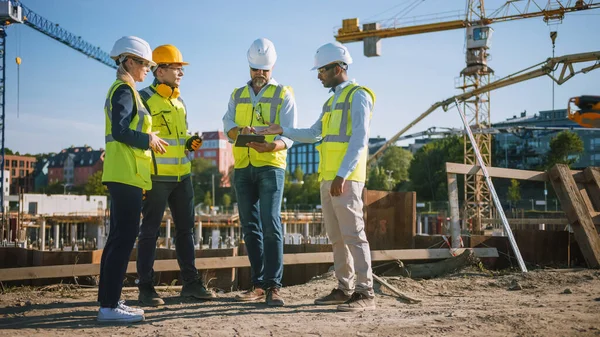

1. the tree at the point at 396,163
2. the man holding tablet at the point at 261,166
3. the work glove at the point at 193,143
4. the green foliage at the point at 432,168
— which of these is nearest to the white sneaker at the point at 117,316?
the man holding tablet at the point at 261,166

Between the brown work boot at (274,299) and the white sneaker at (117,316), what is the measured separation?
3.83 feet

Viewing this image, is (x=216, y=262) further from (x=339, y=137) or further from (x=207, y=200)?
(x=207, y=200)

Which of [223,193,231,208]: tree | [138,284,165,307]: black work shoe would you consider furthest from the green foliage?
[138,284,165,307]: black work shoe

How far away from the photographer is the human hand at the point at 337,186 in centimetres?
509

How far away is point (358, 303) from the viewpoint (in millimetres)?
5016

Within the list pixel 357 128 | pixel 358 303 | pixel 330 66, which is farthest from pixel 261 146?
pixel 358 303

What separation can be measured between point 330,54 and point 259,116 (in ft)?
2.78

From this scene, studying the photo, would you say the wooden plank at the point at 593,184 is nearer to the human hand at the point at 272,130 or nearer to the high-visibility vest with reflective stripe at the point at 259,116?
the high-visibility vest with reflective stripe at the point at 259,116

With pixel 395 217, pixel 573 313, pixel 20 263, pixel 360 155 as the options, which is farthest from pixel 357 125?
pixel 20 263

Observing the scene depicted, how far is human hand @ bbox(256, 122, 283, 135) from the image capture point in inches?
208

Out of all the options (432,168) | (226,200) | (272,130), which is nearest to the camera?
(272,130)

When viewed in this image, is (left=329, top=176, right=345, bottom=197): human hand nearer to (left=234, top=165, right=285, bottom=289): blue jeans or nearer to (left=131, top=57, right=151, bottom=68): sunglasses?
(left=234, top=165, right=285, bottom=289): blue jeans

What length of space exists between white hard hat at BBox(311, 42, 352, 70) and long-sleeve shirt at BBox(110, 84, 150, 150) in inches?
67.5

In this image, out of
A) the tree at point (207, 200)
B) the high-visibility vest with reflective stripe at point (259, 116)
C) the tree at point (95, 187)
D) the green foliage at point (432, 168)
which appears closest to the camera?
the high-visibility vest with reflective stripe at point (259, 116)
